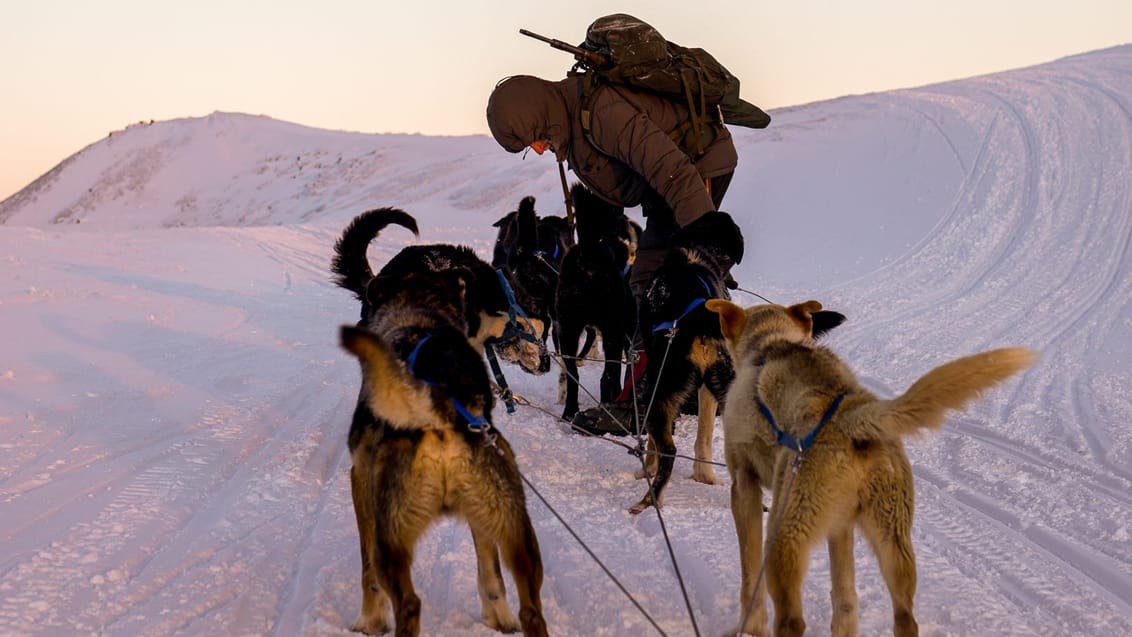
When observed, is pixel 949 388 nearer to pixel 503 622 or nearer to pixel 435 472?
pixel 435 472

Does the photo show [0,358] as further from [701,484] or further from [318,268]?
[318,268]

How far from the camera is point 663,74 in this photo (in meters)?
5.98

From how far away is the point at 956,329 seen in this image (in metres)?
9.58

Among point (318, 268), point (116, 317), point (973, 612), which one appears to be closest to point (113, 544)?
point (973, 612)

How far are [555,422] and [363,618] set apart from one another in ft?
12.0

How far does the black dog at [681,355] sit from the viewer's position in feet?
16.8

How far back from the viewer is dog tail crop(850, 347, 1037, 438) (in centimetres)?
275

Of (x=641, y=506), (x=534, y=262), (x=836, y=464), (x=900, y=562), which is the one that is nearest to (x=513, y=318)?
(x=641, y=506)

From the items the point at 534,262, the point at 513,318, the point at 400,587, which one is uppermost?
the point at 513,318

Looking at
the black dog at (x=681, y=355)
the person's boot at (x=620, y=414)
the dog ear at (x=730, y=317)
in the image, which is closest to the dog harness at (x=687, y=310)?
the black dog at (x=681, y=355)

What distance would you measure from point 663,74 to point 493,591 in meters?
3.57

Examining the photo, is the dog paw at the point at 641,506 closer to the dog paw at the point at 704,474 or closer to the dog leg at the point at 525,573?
the dog paw at the point at 704,474

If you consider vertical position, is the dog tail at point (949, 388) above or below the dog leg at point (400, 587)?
above

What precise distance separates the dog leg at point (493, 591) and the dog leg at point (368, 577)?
0.38 metres
